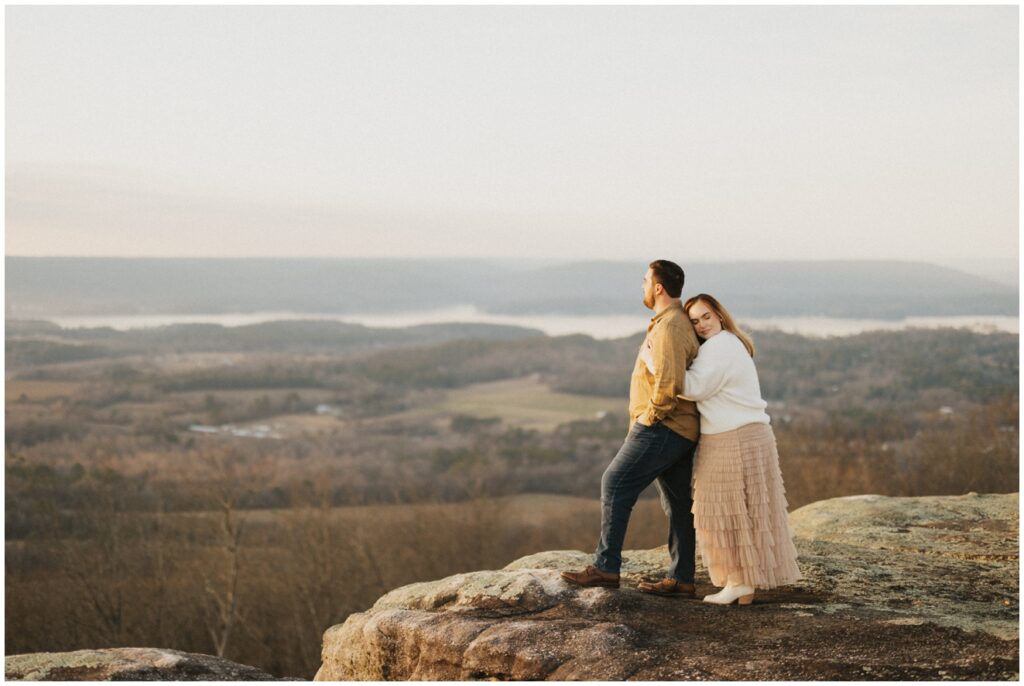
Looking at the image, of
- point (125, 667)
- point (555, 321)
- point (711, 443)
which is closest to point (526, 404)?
point (555, 321)

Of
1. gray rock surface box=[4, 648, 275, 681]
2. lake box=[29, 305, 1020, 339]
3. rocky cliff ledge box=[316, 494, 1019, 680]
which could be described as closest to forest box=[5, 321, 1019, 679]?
lake box=[29, 305, 1020, 339]

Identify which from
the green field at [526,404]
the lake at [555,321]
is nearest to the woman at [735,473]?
the lake at [555,321]

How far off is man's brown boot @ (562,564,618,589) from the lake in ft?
79.8

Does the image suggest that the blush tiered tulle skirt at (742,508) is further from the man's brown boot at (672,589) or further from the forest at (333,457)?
the forest at (333,457)

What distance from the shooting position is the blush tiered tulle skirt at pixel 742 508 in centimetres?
682

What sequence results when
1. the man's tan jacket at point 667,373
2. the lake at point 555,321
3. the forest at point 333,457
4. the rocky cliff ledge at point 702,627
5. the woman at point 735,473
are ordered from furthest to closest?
the lake at point 555,321
the forest at point 333,457
the woman at point 735,473
the man's tan jacket at point 667,373
the rocky cliff ledge at point 702,627

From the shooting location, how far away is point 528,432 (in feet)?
307

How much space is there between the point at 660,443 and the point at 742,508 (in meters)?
0.74

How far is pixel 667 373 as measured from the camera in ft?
21.7

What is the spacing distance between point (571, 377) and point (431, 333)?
4063 cm

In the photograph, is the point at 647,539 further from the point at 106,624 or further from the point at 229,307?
the point at 229,307

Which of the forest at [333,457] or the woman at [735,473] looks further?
the forest at [333,457]

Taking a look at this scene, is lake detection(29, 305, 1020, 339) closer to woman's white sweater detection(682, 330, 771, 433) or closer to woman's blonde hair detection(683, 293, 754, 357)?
woman's blonde hair detection(683, 293, 754, 357)

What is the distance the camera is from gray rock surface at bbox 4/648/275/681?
285 inches
